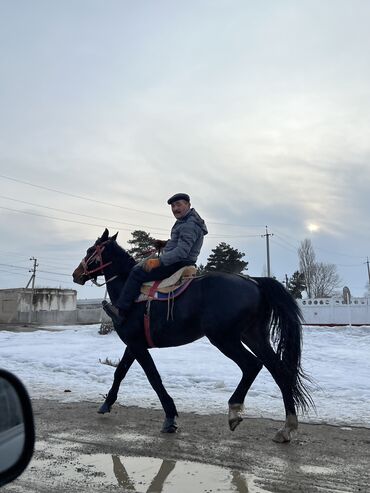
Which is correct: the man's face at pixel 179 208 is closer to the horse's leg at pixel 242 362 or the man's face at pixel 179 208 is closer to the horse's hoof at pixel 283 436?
the horse's leg at pixel 242 362

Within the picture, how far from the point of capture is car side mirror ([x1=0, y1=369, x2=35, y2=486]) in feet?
7.21

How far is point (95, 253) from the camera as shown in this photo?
723 cm

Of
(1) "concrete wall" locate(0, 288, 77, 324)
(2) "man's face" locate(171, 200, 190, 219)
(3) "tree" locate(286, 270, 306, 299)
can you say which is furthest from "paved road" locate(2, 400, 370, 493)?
(3) "tree" locate(286, 270, 306, 299)

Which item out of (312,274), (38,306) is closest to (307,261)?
(312,274)

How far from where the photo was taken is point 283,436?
209 inches

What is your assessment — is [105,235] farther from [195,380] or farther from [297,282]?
[297,282]

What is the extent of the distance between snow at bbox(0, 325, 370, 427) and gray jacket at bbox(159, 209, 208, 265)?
7.47 ft

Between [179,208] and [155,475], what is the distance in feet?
10.8

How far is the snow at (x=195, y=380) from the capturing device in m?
7.31

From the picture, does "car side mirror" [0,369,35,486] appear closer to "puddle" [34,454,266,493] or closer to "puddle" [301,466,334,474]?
"puddle" [34,454,266,493]

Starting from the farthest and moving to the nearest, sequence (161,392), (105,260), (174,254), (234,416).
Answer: (105,260)
(174,254)
(161,392)
(234,416)

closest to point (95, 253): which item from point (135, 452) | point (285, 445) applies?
point (135, 452)

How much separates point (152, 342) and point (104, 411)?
48.2 inches

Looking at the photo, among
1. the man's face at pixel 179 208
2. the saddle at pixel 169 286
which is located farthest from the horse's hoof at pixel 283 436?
the man's face at pixel 179 208
